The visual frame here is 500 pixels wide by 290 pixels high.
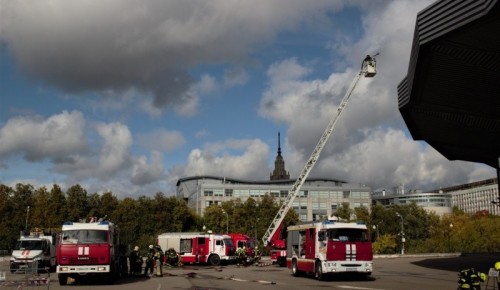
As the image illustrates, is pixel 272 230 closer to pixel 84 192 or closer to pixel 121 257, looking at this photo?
pixel 121 257

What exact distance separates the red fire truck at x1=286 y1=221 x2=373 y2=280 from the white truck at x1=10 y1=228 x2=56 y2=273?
55.6 ft

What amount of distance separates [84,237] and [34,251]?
12.6 meters

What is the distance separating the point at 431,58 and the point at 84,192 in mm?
67180

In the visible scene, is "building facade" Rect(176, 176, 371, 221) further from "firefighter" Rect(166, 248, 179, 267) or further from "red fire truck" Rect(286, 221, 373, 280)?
"red fire truck" Rect(286, 221, 373, 280)

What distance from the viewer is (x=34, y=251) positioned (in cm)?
3162

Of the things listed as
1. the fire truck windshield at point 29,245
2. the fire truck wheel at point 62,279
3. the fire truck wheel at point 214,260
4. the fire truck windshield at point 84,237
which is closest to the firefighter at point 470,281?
the fire truck windshield at point 84,237

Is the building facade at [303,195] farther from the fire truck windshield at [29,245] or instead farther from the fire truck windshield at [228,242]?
the fire truck windshield at [29,245]

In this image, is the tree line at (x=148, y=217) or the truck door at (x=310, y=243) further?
the tree line at (x=148, y=217)

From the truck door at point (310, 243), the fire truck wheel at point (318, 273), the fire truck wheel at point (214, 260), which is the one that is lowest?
the fire truck wheel at point (214, 260)

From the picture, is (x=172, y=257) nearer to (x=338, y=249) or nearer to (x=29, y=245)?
(x=29, y=245)

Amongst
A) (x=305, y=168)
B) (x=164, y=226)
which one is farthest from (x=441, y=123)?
(x=164, y=226)

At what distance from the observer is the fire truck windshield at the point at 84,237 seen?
20906mm

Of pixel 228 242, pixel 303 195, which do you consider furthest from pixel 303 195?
pixel 228 242

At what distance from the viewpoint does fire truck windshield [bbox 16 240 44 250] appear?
31.7 metres
